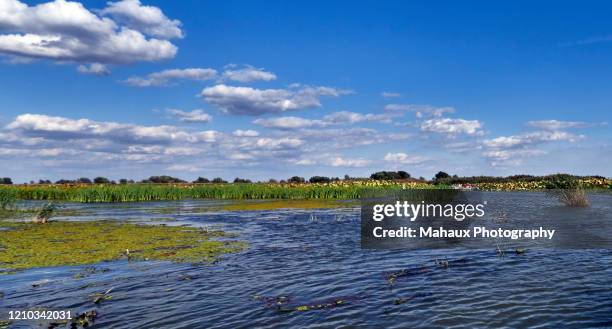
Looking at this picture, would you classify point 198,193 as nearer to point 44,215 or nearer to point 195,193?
point 195,193

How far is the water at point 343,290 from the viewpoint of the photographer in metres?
10.3

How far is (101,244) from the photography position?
21.2m

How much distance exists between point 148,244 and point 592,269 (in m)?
16.3

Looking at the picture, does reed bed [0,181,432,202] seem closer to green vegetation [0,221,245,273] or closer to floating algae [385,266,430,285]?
green vegetation [0,221,245,273]

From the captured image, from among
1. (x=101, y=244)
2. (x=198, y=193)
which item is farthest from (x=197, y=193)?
(x=101, y=244)

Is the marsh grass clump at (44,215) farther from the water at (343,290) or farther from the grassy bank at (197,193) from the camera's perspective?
the grassy bank at (197,193)

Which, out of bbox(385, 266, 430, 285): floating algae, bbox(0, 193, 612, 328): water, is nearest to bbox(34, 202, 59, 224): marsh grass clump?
bbox(0, 193, 612, 328): water

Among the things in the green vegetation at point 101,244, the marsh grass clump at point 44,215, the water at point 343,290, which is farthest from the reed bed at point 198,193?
the water at point 343,290

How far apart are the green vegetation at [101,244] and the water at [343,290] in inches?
49.1

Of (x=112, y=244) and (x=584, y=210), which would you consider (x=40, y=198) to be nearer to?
(x=112, y=244)

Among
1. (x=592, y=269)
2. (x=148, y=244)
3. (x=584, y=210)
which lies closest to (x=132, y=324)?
(x=148, y=244)

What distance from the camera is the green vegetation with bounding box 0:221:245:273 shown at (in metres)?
17.7

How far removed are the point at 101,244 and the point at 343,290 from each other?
42.2 ft

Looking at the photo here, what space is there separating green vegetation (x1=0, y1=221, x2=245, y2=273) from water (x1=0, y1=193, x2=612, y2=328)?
1.25 metres
